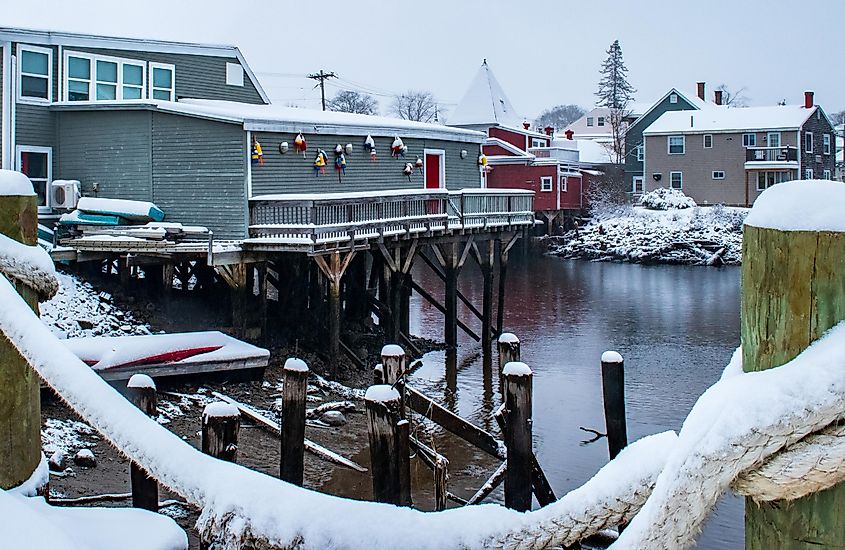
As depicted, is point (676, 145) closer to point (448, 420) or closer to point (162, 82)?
point (162, 82)

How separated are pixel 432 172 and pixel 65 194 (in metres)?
11.1

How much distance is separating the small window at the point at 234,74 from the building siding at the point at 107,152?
5.97 metres

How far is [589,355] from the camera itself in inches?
949

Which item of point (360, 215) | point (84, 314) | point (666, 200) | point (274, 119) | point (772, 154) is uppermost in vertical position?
point (772, 154)

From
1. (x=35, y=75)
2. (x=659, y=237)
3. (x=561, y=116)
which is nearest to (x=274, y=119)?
(x=35, y=75)

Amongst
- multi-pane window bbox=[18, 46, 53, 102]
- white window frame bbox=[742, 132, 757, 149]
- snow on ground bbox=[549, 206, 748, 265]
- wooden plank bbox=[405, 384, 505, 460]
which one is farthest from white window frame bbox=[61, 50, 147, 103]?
white window frame bbox=[742, 132, 757, 149]

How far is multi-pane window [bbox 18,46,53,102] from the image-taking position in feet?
72.4

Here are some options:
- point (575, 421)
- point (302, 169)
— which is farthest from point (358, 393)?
point (302, 169)

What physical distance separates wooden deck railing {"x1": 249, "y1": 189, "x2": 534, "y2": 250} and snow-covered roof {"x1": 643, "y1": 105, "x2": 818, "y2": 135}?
4034cm

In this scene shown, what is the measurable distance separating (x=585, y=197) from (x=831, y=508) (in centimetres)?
6035

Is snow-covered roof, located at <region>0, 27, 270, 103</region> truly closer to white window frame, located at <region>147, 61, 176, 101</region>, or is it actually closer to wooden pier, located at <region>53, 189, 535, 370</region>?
white window frame, located at <region>147, 61, 176, 101</region>

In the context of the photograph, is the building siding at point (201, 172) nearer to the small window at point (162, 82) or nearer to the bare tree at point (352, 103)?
the small window at point (162, 82)

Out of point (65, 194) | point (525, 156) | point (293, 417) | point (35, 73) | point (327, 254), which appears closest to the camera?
point (293, 417)

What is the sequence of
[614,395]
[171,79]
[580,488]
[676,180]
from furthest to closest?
[676,180]
[171,79]
[614,395]
[580,488]
